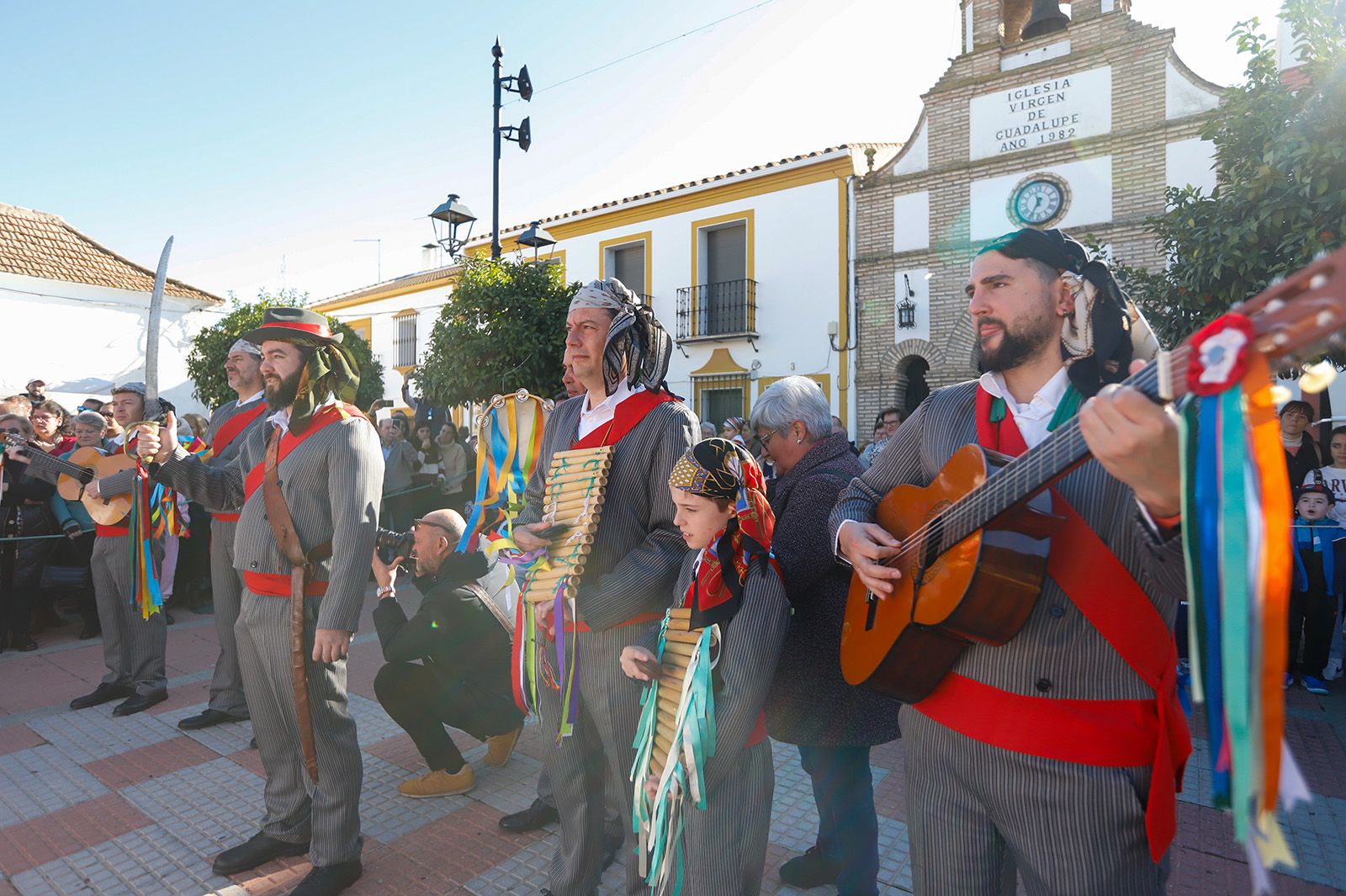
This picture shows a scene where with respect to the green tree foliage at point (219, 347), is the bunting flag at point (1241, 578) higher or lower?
lower

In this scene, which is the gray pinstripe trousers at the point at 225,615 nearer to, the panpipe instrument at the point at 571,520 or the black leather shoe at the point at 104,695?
the black leather shoe at the point at 104,695

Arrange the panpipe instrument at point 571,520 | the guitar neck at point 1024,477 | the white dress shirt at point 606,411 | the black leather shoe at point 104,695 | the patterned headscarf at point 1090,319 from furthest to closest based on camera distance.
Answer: the black leather shoe at point 104,695 < the white dress shirt at point 606,411 < the panpipe instrument at point 571,520 < the patterned headscarf at point 1090,319 < the guitar neck at point 1024,477

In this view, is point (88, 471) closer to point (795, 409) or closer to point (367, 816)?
point (367, 816)

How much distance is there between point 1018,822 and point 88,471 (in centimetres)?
622

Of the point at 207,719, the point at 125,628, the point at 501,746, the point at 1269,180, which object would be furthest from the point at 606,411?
the point at 1269,180

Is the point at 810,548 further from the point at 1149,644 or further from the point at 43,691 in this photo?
the point at 43,691

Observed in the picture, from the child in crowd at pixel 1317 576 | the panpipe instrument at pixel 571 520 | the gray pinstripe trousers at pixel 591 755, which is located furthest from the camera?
the child in crowd at pixel 1317 576

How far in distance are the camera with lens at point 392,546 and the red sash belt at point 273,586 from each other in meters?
1.02

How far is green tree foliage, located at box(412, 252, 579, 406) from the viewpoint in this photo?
37.9 feet

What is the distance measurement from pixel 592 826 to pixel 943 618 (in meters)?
1.63

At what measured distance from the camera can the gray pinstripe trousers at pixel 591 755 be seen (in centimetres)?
252

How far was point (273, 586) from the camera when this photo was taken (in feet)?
9.88

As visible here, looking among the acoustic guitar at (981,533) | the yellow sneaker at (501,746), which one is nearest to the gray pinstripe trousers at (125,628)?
the yellow sneaker at (501,746)

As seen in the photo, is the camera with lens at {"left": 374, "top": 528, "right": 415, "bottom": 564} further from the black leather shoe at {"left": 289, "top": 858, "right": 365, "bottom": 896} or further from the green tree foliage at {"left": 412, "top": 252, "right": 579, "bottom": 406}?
the green tree foliage at {"left": 412, "top": 252, "right": 579, "bottom": 406}
